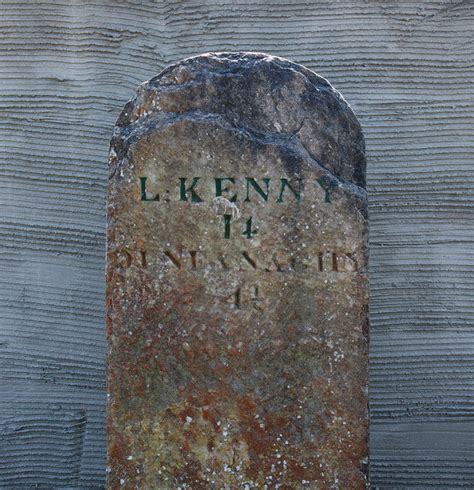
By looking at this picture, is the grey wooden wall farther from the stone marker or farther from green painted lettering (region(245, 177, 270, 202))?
green painted lettering (region(245, 177, 270, 202))

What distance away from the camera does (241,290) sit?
3469 mm

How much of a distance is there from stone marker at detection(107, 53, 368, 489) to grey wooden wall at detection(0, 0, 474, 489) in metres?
1.24

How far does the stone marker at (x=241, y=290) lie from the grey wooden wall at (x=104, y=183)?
1.24 metres

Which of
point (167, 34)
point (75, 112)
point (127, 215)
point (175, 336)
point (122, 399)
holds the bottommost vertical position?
point (122, 399)

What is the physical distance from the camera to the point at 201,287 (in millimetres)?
3471

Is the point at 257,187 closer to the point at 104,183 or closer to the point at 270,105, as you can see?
the point at 270,105

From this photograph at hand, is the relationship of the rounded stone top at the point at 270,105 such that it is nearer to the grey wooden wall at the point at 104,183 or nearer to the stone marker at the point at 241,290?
the stone marker at the point at 241,290

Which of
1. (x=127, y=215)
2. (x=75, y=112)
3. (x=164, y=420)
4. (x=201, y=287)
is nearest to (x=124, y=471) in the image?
Answer: (x=164, y=420)

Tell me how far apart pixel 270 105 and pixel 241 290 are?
71cm

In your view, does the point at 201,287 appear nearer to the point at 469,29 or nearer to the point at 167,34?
the point at 167,34

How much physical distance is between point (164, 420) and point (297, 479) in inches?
21.7

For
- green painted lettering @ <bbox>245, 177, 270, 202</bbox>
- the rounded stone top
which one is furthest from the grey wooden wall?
green painted lettering @ <bbox>245, 177, 270, 202</bbox>

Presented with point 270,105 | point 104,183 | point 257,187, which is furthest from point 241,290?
point 104,183

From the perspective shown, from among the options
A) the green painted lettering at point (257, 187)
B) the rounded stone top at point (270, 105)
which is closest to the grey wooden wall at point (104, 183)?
the rounded stone top at point (270, 105)
